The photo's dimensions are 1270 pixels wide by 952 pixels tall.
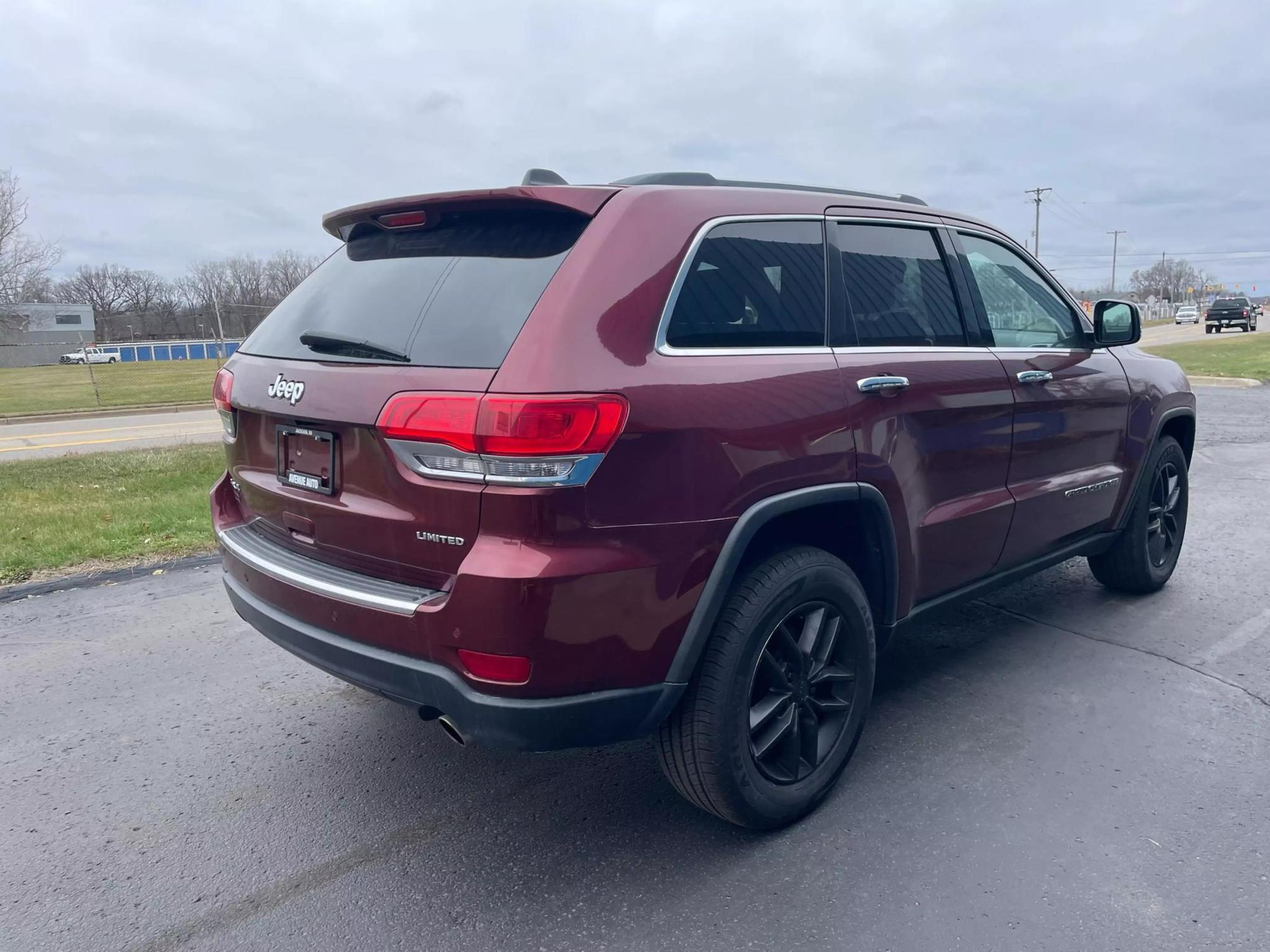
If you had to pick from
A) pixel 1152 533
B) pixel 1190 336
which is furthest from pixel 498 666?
pixel 1190 336

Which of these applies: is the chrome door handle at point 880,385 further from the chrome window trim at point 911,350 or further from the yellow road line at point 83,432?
the yellow road line at point 83,432

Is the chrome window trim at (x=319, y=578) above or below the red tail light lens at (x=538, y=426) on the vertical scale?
below

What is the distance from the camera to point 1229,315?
164 ft

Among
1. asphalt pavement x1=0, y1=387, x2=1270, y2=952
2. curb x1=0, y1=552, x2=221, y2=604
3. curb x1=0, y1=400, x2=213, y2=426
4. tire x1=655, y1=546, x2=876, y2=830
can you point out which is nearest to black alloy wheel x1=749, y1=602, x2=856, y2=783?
tire x1=655, y1=546, x2=876, y2=830

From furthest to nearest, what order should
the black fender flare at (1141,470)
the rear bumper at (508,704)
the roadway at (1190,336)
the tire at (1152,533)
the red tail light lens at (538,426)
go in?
the roadway at (1190,336), the tire at (1152,533), the black fender flare at (1141,470), the rear bumper at (508,704), the red tail light lens at (538,426)

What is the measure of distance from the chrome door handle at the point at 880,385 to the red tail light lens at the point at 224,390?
2070mm

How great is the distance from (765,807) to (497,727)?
911 mm

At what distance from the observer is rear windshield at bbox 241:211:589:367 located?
2406 mm

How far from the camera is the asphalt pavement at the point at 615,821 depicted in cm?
243

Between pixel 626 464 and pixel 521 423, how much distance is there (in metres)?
0.28

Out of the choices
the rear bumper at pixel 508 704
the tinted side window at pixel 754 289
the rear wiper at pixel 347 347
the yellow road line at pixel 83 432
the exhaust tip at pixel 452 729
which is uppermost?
the tinted side window at pixel 754 289

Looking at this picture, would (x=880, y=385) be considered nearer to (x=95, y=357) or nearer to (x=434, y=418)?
(x=434, y=418)

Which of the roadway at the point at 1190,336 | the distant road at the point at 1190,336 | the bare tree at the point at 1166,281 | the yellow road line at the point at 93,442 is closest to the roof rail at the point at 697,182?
the yellow road line at the point at 93,442

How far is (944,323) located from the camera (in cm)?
347
